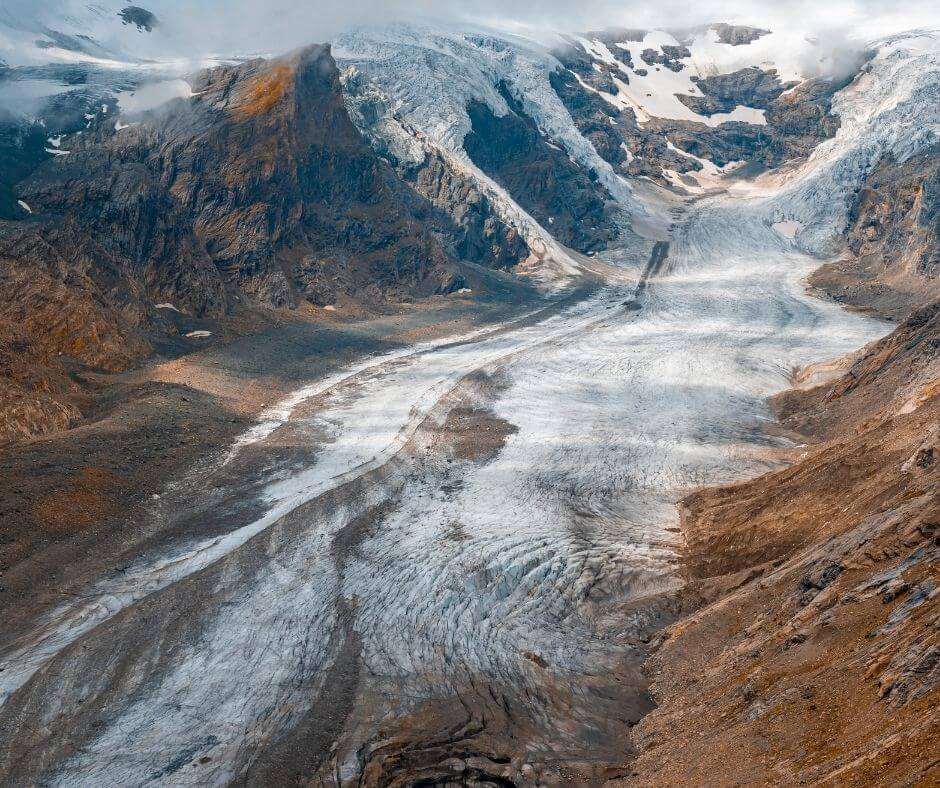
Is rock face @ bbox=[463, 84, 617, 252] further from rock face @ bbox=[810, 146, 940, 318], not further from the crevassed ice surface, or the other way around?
the crevassed ice surface

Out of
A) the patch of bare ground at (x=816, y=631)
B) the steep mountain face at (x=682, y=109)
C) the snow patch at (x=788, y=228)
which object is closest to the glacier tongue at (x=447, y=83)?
the steep mountain face at (x=682, y=109)

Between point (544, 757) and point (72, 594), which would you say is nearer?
point (544, 757)

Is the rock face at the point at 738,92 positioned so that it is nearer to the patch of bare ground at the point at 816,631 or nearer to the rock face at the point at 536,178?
the rock face at the point at 536,178

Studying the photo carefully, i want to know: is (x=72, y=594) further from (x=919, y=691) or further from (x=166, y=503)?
(x=919, y=691)

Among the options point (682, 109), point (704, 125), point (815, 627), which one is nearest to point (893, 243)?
point (815, 627)

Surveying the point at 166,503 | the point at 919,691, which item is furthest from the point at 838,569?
the point at 166,503

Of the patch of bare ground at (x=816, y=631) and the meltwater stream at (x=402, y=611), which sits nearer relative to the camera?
the patch of bare ground at (x=816, y=631)

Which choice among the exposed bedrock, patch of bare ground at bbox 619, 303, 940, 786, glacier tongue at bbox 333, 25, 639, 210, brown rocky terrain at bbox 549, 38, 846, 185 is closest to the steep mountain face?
brown rocky terrain at bbox 549, 38, 846, 185
